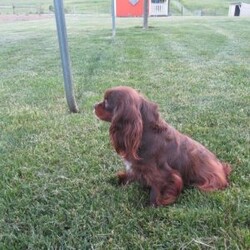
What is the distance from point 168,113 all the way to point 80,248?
→ 2.26m

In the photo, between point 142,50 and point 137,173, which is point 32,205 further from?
point 142,50

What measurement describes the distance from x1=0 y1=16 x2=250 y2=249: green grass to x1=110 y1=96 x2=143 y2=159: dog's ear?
411 millimetres

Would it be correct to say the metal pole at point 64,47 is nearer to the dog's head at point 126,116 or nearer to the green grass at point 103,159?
the green grass at point 103,159

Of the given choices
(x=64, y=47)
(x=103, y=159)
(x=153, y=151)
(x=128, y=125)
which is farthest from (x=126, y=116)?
(x=64, y=47)

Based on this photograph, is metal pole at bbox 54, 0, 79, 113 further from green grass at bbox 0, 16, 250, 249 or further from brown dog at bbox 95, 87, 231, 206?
brown dog at bbox 95, 87, 231, 206

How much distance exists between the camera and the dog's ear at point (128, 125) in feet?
7.06

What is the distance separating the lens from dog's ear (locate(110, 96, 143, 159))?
2.15m

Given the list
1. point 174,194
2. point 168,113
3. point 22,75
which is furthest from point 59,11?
point 22,75

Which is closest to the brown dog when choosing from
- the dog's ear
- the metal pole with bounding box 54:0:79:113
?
the dog's ear

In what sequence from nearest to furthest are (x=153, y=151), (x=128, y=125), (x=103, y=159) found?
1. (x=128, y=125)
2. (x=153, y=151)
3. (x=103, y=159)

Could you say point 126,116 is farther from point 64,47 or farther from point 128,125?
point 64,47

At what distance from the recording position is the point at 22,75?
610 cm

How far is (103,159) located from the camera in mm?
3002

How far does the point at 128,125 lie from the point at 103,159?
2.98 feet
